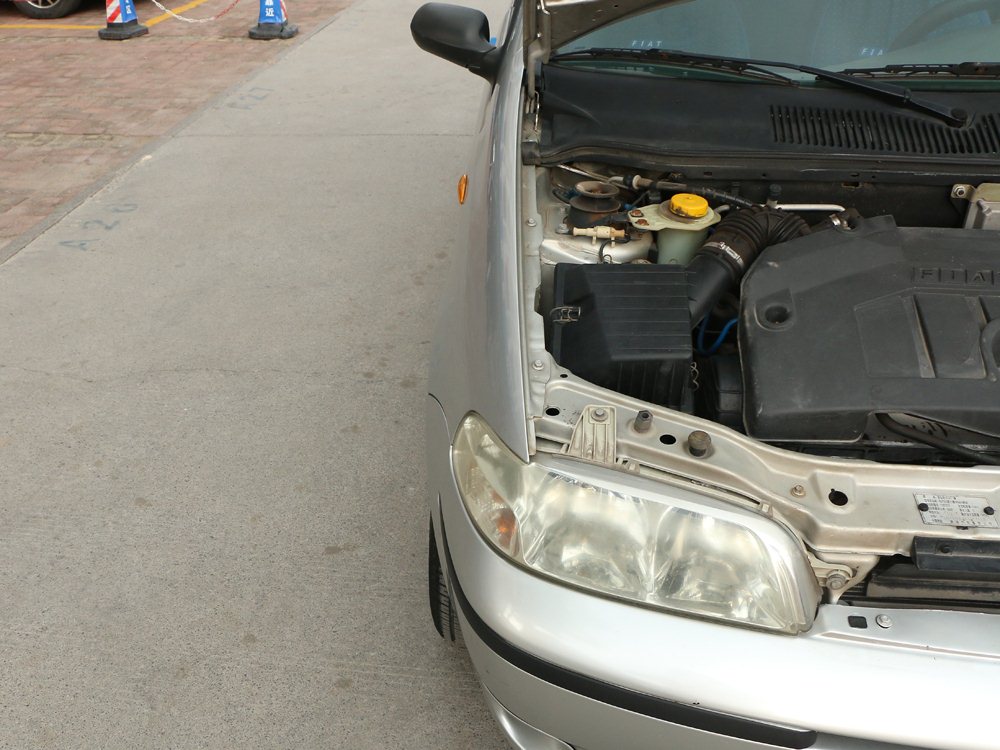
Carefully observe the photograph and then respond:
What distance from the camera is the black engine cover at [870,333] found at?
1.39 metres

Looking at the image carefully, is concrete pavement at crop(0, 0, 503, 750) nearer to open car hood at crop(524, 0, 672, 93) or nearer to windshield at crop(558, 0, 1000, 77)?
open car hood at crop(524, 0, 672, 93)

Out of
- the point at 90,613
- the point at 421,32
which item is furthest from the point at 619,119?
the point at 90,613

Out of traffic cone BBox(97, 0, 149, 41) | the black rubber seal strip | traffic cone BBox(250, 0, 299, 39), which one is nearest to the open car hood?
the black rubber seal strip

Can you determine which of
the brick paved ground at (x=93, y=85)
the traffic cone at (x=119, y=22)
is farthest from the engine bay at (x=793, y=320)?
the traffic cone at (x=119, y=22)

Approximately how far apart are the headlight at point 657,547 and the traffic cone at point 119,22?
7511 mm

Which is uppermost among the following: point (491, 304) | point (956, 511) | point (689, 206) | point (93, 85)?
point (689, 206)

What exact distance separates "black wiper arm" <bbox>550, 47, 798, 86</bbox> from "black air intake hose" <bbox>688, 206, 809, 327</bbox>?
1.38ft

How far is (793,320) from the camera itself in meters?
1.54

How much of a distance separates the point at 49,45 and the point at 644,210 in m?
7.17

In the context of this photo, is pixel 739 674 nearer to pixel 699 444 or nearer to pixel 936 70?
pixel 699 444

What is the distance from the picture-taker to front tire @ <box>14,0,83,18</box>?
7.83 metres

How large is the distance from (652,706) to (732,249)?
103 centimetres

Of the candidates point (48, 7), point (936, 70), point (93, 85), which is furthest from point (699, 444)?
point (48, 7)

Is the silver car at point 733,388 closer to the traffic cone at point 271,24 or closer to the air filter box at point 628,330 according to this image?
the air filter box at point 628,330
